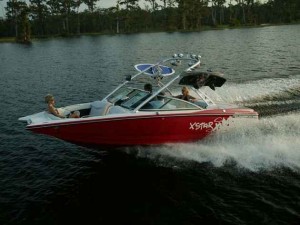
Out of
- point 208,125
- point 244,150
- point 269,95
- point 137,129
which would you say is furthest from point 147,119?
point 269,95

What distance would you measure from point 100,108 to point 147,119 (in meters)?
2.36

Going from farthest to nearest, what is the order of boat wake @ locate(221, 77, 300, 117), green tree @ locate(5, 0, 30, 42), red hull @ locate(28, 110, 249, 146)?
green tree @ locate(5, 0, 30, 42), boat wake @ locate(221, 77, 300, 117), red hull @ locate(28, 110, 249, 146)

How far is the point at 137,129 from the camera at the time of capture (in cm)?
1445

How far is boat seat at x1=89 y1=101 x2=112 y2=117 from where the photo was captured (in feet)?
50.6

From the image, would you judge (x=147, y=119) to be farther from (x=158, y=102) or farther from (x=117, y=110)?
(x=117, y=110)

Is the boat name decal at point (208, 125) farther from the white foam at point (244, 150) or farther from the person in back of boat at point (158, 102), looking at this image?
the person in back of boat at point (158, 102)

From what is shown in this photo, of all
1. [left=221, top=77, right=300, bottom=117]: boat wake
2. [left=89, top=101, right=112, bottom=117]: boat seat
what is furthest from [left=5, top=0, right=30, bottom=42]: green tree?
[left=89, top=101, right=112, bottom=117]: boat seat

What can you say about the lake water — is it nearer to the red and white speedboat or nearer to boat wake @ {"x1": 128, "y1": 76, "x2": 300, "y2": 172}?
boat wake @ {"x1": 128, "y1": 76, "x2": 300, "y2": 172}

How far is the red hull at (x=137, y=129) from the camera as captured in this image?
13.9 m

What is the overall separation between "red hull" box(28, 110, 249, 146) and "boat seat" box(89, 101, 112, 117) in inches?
52.8

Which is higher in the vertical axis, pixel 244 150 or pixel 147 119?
pixel 147 119

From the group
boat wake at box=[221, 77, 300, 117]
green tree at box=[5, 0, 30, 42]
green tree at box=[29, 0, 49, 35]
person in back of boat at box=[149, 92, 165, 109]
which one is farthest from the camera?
green tree at box=[29, 0, 49, 35]

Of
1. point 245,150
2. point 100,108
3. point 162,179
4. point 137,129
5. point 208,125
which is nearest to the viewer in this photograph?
point 162,179

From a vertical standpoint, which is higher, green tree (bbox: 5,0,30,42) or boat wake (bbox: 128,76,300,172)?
green tree (bbox: 5,0,30,42)
